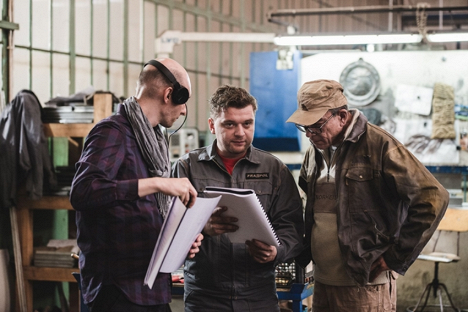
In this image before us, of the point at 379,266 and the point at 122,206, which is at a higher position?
the point at 122,206

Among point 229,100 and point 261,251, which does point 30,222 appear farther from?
point 261,251

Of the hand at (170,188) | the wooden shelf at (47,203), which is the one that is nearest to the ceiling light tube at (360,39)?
the wooden shelf at (47,203)

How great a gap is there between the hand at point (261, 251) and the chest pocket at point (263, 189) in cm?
20

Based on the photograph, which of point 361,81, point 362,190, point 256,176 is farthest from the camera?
point 361,81

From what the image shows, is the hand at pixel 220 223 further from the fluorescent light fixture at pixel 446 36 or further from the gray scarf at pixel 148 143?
the fluorescent light fixture at pixel 446 36

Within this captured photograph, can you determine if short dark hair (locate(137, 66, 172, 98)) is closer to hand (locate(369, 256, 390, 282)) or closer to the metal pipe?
hand (locate(369, 256, 390, 282))

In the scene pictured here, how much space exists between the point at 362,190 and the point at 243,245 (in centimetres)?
52

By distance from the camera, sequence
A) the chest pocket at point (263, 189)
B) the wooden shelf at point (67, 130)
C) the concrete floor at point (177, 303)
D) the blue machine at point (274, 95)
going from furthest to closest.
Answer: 1. the blue machine at point (274, 95)
2. the wooden shelf at point (67, 130)
3. the concrete floor at point (177, 303)
4. the chest pocket at point (263, 189)

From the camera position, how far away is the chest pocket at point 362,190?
7.68ft

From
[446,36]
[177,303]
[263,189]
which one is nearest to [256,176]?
[263,189]

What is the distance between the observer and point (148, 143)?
201 centimetres

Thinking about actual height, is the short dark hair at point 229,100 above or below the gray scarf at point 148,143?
above

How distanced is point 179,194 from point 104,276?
0.39 metres

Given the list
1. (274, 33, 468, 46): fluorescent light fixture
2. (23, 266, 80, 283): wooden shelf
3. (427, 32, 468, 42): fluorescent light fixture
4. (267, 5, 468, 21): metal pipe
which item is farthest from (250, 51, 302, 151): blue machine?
(23, 266, 80, 283): wooden shelf
